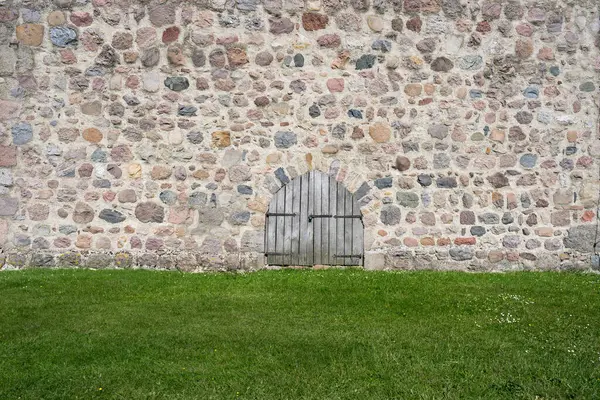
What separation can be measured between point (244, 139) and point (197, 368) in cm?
503

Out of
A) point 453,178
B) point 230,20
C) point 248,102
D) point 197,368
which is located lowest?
point 197,368

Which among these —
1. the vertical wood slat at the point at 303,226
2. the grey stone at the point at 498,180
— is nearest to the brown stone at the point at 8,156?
the vertical wood slat at the point at 303,226

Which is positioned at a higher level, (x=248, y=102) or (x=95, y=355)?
(x=248, y=102)

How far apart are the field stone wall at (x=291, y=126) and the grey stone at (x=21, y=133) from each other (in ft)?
0.10

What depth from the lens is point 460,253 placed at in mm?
9633

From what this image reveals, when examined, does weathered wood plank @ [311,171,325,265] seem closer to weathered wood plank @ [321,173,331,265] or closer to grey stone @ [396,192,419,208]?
weathered wood plank @ [321,173,331,265]

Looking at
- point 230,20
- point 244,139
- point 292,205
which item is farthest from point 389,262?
point 230,20

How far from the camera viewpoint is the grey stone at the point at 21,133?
9422mm

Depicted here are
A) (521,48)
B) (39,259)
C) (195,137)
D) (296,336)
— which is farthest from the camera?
(521,48)

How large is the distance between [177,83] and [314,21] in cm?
229

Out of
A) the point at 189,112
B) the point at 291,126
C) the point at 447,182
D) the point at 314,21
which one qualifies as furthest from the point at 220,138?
the point at 447,182

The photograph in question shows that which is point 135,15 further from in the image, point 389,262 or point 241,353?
point 241,353

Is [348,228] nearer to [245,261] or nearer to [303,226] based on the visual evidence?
[303,226]

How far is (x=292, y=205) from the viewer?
959 cm
